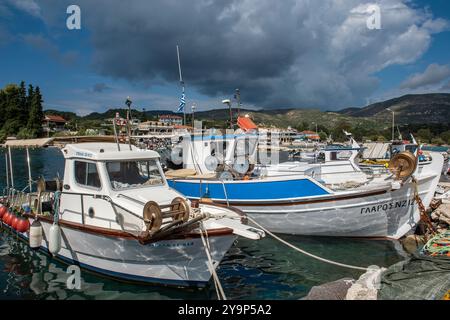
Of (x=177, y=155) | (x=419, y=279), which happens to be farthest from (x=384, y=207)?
(x=177, y=155)

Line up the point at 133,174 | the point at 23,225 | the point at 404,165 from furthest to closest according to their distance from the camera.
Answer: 1. the point at 404,165
2. the point at 23,225
3. the point at 133,174

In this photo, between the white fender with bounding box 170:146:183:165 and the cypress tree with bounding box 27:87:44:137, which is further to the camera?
the cypress tree with bounding box 27:87:44:137

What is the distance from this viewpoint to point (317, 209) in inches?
460

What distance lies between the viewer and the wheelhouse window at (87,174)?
8.65 meters

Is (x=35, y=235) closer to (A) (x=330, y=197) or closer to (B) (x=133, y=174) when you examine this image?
(B) (x=133, y=174)

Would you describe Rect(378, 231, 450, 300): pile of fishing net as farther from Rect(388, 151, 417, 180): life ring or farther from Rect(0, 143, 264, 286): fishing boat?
Rect(388, 151, 417, 180): life ring

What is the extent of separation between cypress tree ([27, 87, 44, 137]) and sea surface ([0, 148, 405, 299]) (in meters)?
89.6

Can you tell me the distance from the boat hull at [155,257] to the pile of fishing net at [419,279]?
130 inches

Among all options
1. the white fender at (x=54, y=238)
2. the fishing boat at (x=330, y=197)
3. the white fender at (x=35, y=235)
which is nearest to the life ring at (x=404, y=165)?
the fishing boat at (x=330, y=197)

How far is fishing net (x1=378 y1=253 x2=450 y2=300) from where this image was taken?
5719 mm

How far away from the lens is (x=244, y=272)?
9203 millimetres

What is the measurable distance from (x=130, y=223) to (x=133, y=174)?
5.70 feet

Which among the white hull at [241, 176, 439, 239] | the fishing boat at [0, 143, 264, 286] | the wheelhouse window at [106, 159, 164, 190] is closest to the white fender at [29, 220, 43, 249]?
the fishing boat at [0, 143, 264, 286]
